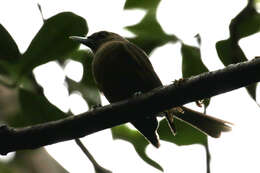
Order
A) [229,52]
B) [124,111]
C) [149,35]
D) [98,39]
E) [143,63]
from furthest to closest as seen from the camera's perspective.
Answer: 1. [98,39]
2. [143,63]
3. [149,35]
4. [229,52]
5. [124,111]

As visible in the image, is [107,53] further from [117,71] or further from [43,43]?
[43,43]

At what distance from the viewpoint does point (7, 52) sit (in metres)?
2.99

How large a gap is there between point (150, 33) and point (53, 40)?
0.72 meters

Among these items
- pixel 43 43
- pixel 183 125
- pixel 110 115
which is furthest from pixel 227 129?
pixel 43 43

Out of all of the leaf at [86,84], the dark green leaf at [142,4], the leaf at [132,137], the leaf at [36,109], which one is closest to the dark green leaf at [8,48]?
the leaf at [36,109]

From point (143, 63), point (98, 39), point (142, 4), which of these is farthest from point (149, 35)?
point (98, 39)

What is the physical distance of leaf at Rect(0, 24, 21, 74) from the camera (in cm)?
293

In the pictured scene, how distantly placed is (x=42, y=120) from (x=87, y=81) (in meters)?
0.58

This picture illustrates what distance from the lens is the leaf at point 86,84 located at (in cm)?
328

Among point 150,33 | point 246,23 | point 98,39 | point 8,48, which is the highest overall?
point 8,48

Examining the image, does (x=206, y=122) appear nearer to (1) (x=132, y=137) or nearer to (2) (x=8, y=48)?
(1) (x=132, y=137)

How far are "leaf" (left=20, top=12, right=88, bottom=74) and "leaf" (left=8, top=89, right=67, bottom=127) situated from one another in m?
0.18

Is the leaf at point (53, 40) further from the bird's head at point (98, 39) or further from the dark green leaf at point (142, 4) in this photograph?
the bird's head at point (98, 39)

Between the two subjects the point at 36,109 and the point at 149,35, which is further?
the point at 149,35
